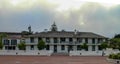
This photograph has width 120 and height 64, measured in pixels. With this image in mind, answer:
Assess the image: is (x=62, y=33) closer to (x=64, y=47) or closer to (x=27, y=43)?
(x=64, y=47)

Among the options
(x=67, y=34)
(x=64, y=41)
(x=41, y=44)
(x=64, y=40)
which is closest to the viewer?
(x=41, y=44)

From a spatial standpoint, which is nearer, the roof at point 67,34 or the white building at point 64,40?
the white building at point 64,40

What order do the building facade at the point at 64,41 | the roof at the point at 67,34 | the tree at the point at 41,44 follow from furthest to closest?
the roof at the point at 67,34 → the building facade at the point at 64,41 → the tree at the point at 41,44

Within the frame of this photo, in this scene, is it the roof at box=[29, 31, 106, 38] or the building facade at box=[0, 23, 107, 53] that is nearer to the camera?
the building facade at box=[0, 23, 107, 53]

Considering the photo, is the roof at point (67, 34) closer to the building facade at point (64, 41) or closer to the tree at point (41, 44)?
the building facade at point (64, 41)

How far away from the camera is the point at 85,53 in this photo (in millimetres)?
58094

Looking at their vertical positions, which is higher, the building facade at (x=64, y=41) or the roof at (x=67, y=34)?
the roof at (x=67, y=34)

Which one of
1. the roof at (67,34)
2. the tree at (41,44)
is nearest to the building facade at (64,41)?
the roof at (67,34)

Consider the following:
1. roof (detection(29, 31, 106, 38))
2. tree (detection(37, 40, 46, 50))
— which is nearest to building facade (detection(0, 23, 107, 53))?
roof (detection(29, 31, 106, 38))

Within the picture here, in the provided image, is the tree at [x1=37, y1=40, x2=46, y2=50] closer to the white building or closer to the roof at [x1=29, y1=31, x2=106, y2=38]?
the white building

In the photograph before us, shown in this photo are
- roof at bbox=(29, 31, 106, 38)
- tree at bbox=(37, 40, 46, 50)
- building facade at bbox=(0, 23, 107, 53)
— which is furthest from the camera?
roof at bbox=(29, 31, 106, 38)

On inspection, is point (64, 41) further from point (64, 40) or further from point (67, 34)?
point (67, 34)

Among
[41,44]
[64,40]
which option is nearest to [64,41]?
[64,40]

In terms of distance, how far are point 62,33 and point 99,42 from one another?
8836 mm
